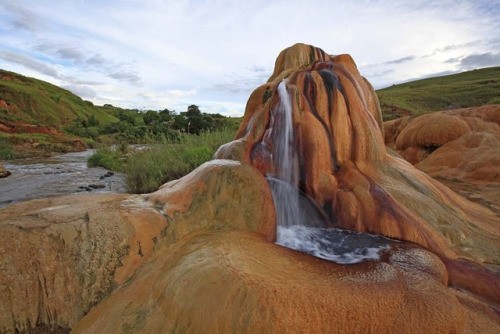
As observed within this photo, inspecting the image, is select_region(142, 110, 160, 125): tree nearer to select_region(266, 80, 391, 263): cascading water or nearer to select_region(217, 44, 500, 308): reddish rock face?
select_region(217, 44, 500, 308): reddish rock face

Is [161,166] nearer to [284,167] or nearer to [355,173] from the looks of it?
[284,167]

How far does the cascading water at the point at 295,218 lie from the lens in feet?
9.21

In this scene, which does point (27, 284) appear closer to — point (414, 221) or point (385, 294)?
point (385, 294)

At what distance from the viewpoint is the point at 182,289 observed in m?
1.91

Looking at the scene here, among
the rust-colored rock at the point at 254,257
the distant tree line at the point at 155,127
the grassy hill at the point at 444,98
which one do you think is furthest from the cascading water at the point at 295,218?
the grassy hill at the point at 444,98

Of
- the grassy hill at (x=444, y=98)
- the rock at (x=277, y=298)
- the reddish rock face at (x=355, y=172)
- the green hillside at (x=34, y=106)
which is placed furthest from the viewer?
the grassy hill at (x=444, y=98)

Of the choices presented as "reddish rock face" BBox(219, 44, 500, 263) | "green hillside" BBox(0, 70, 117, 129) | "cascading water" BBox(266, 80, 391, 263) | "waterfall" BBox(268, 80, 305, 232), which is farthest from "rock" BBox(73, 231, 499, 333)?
"green hillside" BBox(0, 70, 117, 129)

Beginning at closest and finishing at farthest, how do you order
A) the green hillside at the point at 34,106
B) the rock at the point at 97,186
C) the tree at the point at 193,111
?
the rock at the point at 97,186 → the tree at the point at 193,111 → the green hillside at the point at 34,106

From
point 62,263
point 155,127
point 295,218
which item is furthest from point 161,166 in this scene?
point 155,127

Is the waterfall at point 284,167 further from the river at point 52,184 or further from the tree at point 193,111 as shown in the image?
the tree at point 193,111

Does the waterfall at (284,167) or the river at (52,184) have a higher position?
the waterfall at (284,167)

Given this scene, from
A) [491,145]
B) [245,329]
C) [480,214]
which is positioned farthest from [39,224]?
[491,145]

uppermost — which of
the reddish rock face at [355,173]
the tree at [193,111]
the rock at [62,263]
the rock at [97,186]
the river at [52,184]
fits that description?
the tree at [193,111]

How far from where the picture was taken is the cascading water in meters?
2.81
